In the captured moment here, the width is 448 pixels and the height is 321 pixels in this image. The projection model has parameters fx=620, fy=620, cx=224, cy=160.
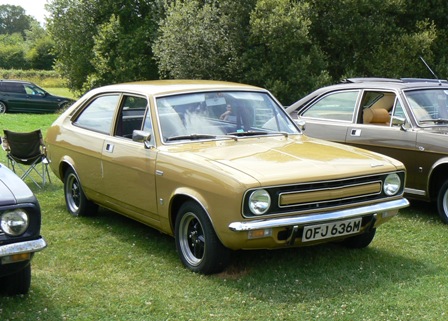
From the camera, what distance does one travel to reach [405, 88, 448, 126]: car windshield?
24.6ft

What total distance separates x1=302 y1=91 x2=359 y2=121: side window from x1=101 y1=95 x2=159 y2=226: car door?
3053mm

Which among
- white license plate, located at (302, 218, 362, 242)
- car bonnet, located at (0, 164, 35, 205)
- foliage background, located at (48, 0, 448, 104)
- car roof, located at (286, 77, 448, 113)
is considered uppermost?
foliage background, located at (48, 0, 448, 104)

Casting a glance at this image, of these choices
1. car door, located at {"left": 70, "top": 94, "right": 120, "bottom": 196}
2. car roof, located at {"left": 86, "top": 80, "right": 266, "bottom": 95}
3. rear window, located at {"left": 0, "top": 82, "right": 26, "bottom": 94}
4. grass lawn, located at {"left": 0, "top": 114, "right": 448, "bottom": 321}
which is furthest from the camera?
rear window, located at {"left": 0, "top": 82, "right": 26, "bottom": 94}

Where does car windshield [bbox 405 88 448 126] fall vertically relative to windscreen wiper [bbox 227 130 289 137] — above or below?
above

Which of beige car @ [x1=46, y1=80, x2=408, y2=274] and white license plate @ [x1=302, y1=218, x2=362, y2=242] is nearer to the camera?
beige car @ [x1=46, y1=80, x2=408, y2=274]

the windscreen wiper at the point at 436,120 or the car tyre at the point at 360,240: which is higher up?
the windscreen wiper at the point at 436,120

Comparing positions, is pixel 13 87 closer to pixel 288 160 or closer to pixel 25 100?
pixel 25 100

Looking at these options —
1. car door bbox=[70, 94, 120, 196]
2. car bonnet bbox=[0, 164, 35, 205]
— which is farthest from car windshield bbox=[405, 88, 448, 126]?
car bonnet bbox=[0, 164, 35, 205]

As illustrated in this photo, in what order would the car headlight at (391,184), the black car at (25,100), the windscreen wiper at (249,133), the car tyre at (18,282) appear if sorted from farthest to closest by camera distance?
the black car at (25,100), the windscreen wiper at (249,133), the car headlight at (391,184), the car tyre at (18,282)

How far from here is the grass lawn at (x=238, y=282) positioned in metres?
4.61

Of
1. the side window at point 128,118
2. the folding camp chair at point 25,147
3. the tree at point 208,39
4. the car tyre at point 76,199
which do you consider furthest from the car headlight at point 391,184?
the tree at point 208,39

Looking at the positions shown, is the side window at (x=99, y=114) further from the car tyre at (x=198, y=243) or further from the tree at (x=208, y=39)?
the tree at (x=208, y=39)

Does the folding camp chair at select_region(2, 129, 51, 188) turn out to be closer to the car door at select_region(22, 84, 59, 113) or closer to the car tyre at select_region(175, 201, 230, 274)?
the car tyre at select_region(175, 201, 230, 274)

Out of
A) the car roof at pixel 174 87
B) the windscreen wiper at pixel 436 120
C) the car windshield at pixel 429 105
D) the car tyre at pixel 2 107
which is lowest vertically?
the car tyre at pixel 2 107
